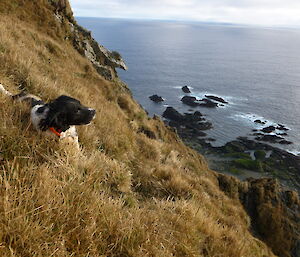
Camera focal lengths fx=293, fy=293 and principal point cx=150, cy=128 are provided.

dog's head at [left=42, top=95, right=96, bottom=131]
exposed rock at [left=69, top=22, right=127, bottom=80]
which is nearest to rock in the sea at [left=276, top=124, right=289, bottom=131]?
exposed rock at [left=69, top=22, right=127, bottom=80]

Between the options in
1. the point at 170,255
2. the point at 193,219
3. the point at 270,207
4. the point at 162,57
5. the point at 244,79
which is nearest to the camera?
the point at 170,255

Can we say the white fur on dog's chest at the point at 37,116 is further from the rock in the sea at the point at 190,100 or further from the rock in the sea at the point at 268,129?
the rock in the sea at the point at 190,100

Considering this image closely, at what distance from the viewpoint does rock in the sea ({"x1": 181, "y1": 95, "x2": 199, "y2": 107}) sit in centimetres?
7712

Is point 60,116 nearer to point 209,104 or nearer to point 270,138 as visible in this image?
point 270,138

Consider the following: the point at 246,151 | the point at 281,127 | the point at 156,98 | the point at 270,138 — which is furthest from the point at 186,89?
the point at 246,151

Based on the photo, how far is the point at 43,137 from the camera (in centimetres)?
484

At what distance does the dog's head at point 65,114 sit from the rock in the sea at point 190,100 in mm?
72528

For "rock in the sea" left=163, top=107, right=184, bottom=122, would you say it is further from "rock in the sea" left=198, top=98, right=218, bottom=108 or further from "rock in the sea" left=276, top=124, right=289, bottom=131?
"rock in the sea" left=276, top=124, right=289, bottom=131

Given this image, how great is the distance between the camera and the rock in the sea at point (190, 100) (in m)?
77.1

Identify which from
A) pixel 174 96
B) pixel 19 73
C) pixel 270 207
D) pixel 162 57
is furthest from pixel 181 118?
pixel 162 57

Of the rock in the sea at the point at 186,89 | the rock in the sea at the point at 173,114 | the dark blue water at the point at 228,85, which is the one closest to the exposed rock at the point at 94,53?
the dark blue water at the point at 228,85

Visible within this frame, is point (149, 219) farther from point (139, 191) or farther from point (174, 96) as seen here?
point (174, 96)

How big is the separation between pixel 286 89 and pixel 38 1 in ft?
305

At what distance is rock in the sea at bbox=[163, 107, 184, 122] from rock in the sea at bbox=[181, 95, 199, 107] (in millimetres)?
8338
